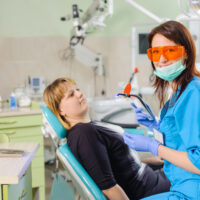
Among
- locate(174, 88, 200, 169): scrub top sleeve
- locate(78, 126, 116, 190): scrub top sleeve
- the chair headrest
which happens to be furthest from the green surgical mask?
the chair headrest

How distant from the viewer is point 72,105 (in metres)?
1.67

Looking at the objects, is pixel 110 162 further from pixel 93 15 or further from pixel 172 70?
pixel 93 15

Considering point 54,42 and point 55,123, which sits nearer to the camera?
point 55,123

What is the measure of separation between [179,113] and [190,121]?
0.17 ft

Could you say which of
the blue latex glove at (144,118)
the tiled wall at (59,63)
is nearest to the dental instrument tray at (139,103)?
the blue latex glove at (144,118)

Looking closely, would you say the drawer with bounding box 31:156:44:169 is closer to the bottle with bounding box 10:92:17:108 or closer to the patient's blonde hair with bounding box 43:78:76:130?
the bottle with bounding box 10:92:17:108

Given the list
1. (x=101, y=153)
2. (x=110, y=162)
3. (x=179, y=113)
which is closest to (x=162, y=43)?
(x=179, y=113)

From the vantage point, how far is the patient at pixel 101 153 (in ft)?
4.53

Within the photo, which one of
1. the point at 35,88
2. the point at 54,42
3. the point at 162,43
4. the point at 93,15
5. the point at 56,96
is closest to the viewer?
the point at 162,43

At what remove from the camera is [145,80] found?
417cm

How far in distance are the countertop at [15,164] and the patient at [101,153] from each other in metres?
0.21

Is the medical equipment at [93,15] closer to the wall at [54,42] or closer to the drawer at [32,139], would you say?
the wall at [54,42]

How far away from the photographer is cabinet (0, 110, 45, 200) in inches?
103

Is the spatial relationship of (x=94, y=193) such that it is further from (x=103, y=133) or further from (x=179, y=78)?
(x=179, y=78)
